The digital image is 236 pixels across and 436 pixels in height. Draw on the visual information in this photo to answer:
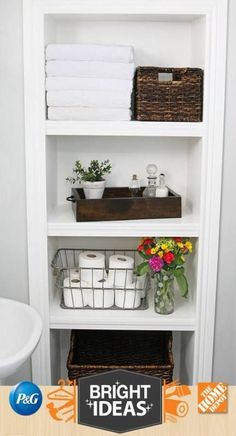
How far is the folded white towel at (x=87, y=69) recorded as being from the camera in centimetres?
205

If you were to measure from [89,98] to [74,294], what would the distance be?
781 mm

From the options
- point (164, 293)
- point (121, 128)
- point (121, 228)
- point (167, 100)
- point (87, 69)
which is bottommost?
point (164, 293)

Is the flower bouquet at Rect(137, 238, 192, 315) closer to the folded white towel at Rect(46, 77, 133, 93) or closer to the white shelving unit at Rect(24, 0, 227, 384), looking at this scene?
the white shelving unit at Rect(24, 0, 227, 384)

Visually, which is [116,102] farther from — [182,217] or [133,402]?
[133,402]

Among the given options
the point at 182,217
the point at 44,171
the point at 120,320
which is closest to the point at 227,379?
the point at 120,320

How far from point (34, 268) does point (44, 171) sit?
38cm

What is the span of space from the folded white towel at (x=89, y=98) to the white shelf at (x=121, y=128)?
0.07 metres

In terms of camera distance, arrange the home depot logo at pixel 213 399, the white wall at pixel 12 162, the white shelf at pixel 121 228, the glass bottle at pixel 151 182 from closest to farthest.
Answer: the home depot logo at pixel 213 399 → the white wall at pixel 12 162 → the white shelf at pixel 121 228 → the glass bottle at pixel 151 182

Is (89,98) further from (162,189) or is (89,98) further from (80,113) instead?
(162,189)

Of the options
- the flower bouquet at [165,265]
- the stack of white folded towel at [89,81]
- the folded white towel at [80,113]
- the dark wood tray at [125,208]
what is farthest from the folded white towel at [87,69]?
the flower bouquet at [165,265]

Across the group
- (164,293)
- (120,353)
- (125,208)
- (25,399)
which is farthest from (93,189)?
(25,399)

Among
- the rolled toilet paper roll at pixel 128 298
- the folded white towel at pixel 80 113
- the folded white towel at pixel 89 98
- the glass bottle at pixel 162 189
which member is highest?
the folded white towel at pixel 89 98

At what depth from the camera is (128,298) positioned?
229 cm

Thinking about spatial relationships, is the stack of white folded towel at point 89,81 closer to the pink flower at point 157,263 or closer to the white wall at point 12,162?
the white wall at point 12,162
